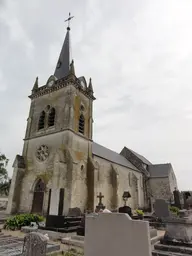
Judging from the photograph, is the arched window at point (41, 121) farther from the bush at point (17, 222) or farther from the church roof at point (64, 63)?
the bush at point (17, 222)

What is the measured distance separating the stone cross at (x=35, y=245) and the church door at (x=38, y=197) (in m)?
11.4

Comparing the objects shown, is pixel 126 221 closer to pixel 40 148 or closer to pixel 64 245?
pixel 64 245

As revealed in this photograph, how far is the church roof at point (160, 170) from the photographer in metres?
31.2

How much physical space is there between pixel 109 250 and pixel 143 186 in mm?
28709

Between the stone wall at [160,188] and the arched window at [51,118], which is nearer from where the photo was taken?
the arched window at [51,118]

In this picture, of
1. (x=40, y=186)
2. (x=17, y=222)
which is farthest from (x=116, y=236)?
(x=40, y=186)

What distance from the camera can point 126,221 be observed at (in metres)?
3.55

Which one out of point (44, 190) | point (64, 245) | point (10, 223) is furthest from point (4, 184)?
point (64, 245)

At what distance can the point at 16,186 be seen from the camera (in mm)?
15742

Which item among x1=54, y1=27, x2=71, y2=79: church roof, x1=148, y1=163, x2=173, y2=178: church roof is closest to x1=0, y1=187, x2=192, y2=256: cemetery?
x1=54, y1=27, x2=71, y2=79: church roof

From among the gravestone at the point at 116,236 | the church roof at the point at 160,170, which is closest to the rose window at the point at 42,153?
the gravestone at the point at 116,236

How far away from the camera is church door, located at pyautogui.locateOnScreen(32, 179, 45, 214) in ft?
48.0

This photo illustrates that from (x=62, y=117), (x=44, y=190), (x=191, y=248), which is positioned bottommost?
(x=191, y=248)

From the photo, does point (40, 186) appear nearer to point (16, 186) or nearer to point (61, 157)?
point (16, 186)
